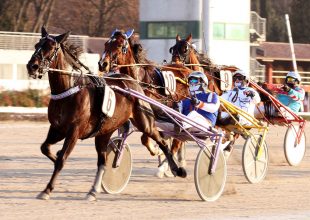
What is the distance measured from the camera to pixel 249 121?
13.7 metres

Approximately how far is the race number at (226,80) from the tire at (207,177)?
3.69 m

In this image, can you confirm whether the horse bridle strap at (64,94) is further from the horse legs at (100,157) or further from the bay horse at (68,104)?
the horse legs at (100,157)

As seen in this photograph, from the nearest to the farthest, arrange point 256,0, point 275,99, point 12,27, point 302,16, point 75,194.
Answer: point 75,194
point 275,99
point 12,27
point 302,16
point 256,0

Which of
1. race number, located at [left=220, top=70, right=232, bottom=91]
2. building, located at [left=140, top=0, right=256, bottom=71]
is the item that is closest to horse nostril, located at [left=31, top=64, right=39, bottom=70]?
race number, located at [left=220, top=70, right=232, bottom=91]

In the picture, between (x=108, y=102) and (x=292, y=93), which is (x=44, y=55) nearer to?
(x=108, y=102)

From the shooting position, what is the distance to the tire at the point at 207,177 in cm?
1119

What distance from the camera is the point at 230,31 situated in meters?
40.9

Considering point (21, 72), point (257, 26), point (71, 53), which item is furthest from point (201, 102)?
point (257, 26)

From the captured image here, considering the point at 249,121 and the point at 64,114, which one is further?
the point at 249,121

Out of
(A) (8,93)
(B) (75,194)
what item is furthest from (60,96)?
(A) (8,93)

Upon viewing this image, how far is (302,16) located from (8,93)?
31459 mm

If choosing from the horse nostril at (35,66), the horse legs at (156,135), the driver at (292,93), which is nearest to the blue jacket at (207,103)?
the horse legs at (156,135)

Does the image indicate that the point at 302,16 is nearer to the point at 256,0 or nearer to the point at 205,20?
the point at 256,0

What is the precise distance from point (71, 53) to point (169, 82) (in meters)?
2.58
